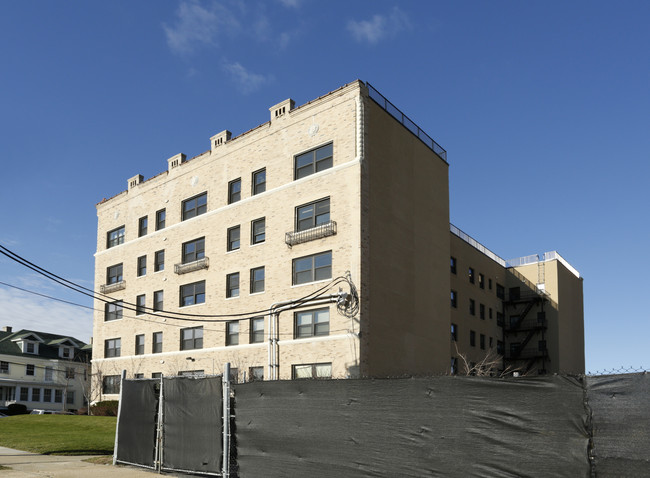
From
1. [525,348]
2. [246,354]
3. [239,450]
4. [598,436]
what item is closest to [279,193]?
[246,354]

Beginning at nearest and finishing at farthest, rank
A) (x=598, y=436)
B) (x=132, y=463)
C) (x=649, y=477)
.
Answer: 1. (x=649, y=477)
2. (x=598, y=436)
3. (x=132, y=463)

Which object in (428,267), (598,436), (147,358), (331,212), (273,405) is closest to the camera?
(598,436)

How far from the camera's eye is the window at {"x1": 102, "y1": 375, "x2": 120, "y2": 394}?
44688 mm

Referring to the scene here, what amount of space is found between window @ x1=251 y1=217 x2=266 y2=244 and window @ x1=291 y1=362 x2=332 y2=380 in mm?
7808

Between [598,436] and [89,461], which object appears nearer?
[598,436]

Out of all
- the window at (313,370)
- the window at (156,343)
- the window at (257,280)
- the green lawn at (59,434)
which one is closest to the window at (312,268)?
the window at (257,280)

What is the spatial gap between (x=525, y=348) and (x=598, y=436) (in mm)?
51343

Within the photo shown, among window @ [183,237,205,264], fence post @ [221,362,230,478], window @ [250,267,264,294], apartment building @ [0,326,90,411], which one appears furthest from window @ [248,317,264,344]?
apartment building @ [0,326,90,411]

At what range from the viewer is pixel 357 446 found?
10703 millimetres

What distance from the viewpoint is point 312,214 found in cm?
3309

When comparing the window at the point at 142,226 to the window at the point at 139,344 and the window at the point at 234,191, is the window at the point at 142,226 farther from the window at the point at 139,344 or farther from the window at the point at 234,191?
the window at the point at 234,191

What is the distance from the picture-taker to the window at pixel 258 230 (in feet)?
117

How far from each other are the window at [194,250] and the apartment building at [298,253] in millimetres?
88

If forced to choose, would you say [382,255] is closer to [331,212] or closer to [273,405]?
[331,212]
